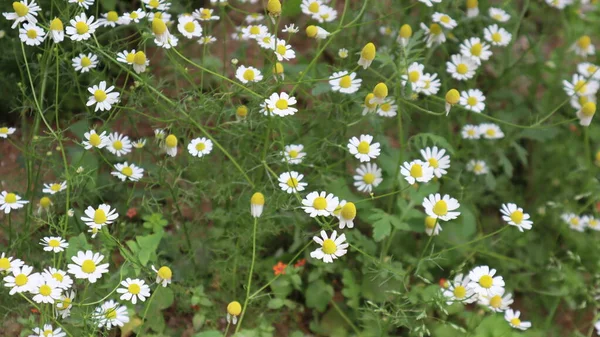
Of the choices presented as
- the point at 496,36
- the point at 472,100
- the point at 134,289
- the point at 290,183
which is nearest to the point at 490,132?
the point at 472,100

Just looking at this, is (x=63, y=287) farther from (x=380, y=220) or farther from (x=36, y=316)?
(x=380, y=220)

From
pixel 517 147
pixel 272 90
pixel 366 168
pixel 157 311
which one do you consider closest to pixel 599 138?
pixel 517 147

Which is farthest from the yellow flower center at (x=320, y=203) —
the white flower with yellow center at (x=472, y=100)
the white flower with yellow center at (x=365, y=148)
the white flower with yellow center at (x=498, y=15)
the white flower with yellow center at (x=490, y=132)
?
the white flower with yellow center at (x=498, y=15)

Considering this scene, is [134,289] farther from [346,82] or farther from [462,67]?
[462,67]

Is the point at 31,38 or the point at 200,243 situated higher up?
the point at 31,38

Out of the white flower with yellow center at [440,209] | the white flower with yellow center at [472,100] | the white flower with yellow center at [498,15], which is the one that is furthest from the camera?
the white flower with yellow center at [498,15]

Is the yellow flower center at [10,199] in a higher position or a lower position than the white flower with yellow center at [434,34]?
lower

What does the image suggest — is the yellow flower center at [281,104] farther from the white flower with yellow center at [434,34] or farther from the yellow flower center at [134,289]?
the white flower with yellow center at [434,34]
